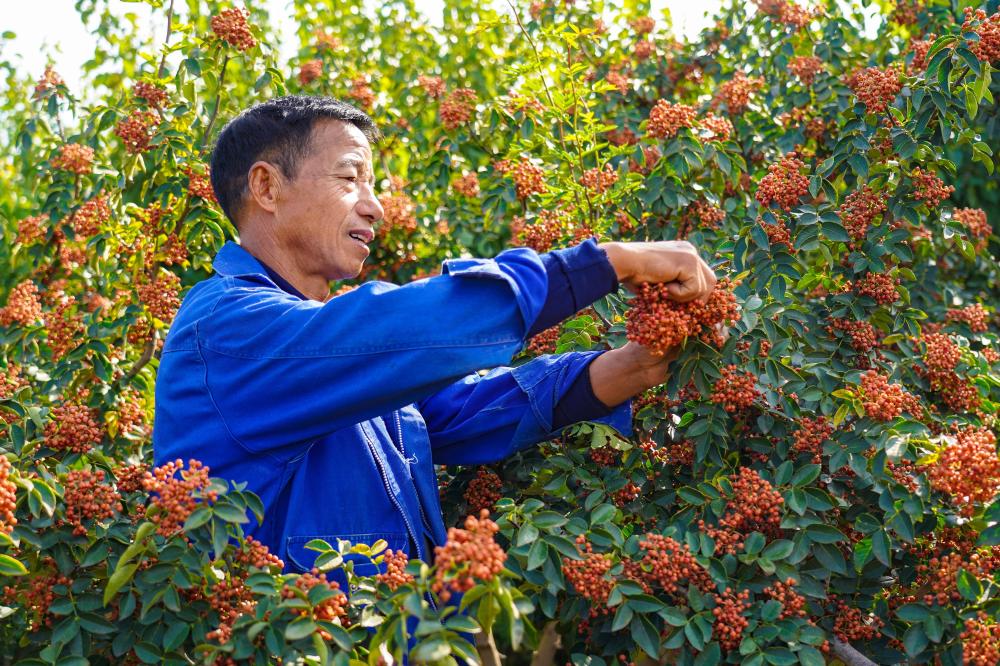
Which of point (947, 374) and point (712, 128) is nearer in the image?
point (947, 374)

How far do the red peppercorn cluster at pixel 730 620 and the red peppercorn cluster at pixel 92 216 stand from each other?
2.36 metres

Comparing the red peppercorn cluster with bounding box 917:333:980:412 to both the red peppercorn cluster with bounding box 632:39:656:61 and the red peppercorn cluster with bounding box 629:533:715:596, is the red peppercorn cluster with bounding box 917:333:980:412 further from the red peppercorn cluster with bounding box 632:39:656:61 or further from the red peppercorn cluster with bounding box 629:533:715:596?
the red peppercorn cluster with bounding box 632:39:656:61

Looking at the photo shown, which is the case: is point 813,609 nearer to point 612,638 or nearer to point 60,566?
point 612,638

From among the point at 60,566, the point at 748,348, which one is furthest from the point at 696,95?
the point at 60,566

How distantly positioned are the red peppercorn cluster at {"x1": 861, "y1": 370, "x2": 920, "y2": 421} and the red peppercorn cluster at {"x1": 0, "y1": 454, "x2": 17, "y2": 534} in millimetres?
1756

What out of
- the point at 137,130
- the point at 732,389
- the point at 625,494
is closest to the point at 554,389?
the point at 625,494

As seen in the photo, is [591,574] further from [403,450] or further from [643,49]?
[643,49]

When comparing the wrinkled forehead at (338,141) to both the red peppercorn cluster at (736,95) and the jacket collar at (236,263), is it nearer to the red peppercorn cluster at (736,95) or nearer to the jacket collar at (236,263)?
the jacket collar at (236,263)

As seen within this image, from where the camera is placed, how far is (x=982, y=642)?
2.11 m

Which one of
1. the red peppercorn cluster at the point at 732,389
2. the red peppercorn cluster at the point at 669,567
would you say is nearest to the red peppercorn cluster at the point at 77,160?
the red peppercorn cluster at the point at 732,389

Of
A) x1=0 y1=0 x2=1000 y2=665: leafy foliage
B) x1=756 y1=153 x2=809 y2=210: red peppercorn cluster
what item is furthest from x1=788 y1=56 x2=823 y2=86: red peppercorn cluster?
x1=756 y1=153 x2=809 y2=210: red peppercorn cluster

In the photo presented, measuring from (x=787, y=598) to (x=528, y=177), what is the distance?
67.2 inches

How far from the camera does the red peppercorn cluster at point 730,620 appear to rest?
2215 mm

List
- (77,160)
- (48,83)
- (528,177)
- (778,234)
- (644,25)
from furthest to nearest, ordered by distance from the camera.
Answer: (644,25) → (48,83) → (77,160) → (528,177) → (778,234)
